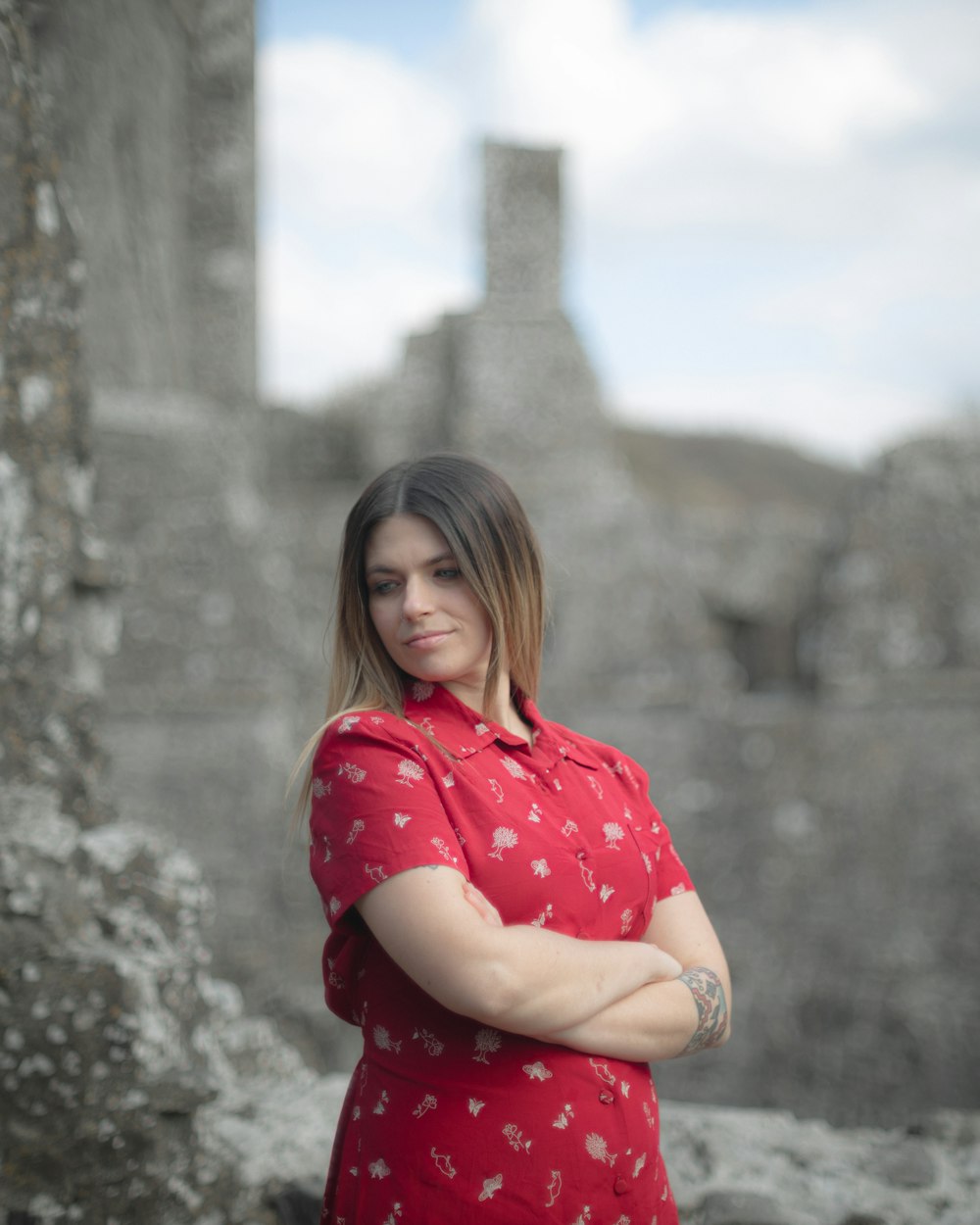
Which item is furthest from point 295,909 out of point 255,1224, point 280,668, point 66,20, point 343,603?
point 66,20

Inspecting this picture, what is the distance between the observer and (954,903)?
17.7 ft

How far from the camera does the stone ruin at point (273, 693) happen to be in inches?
73.9

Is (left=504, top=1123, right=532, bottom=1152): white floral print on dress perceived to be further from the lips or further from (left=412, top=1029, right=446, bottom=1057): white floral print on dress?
the lips

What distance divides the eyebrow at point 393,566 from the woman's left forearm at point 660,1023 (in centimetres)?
54

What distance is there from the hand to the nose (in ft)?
1.04

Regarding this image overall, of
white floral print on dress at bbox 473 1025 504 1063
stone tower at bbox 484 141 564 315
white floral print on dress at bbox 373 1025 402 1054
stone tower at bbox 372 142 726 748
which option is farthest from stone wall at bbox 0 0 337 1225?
stone tower at bbox 484 141 564 315

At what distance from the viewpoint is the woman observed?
1147 mm

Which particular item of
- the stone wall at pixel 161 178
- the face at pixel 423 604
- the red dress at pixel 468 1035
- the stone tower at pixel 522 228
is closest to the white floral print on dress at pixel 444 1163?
the red dress at pixel 468 1035

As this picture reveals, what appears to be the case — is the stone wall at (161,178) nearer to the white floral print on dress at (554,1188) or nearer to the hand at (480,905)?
the hand at (480,905)

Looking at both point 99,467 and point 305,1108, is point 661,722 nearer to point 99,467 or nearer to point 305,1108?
point 99,467

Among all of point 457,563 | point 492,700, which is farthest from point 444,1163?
point 457,563

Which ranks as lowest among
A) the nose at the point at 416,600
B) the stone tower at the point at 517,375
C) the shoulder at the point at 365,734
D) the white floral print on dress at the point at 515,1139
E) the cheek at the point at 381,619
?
the white floral print on dress at the point at 515,1139

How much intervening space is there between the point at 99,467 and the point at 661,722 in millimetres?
3261

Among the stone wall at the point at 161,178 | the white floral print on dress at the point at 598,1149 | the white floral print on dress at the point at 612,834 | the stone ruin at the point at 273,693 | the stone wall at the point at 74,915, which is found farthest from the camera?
the stone wall at the point at 161,178
